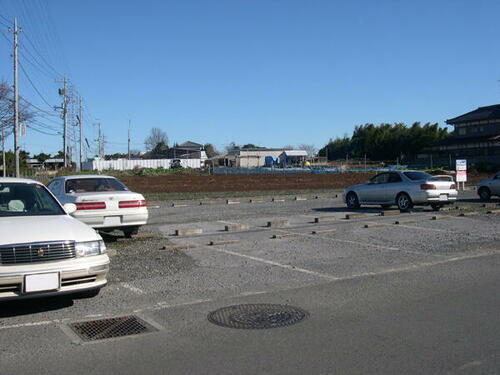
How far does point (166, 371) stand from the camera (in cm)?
464

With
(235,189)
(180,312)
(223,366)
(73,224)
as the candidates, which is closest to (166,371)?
(223,366)

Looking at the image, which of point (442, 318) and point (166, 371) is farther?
point (442, 318)

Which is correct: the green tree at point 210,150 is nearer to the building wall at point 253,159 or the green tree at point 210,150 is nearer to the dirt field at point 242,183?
the building wall at point 253,159

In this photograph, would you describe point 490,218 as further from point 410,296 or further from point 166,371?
point 166,371

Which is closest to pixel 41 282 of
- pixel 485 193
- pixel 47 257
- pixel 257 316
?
pixel 47 257

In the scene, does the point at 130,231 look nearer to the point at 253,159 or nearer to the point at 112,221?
the point at 112,221

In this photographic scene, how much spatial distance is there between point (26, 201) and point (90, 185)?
4611 mm

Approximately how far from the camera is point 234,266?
9609 millimetres

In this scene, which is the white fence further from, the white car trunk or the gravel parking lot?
the white car trunk

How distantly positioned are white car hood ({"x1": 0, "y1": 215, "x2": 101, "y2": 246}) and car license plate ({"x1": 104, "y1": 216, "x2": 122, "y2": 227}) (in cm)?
439

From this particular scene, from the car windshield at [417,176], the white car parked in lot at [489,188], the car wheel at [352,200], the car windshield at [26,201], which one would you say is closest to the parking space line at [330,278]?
the car windshield at [26,201]

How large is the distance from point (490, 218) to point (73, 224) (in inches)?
528

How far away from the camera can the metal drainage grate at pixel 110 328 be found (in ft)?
18.8

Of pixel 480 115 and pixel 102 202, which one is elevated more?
pixel 480 115
